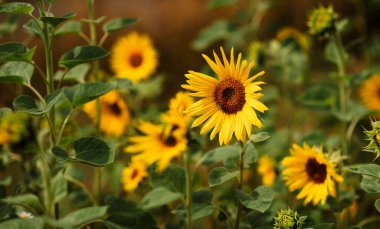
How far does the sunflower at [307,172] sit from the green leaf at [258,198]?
166mm

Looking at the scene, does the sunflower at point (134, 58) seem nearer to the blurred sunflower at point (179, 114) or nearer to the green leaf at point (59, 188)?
the blurred sunflower at point (179, 114)

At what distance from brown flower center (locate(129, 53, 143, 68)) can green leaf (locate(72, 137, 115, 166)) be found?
96 centimetres

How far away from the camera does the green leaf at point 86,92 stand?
1.26m

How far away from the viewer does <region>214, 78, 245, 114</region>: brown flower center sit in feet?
3.83

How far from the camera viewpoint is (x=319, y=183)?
1343 millimetres

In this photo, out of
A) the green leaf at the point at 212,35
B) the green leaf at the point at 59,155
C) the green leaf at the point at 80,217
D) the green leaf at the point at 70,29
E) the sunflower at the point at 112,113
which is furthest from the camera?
the green leaf at the point at 212,35

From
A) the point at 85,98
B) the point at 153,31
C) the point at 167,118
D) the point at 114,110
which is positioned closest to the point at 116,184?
the point at 114,110

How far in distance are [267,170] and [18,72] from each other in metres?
0.89

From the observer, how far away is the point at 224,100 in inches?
46.8

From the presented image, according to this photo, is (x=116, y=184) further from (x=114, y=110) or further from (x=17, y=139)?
(x=17, y=139)

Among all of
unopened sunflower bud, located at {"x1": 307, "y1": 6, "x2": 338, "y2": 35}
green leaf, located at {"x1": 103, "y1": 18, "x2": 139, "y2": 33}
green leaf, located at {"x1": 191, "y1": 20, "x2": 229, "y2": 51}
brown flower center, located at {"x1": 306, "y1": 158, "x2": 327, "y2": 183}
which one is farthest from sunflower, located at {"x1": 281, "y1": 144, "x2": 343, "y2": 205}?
green leaf, located at {"x1": 191, "y1": 20, "x2": 229, "y2": 51}

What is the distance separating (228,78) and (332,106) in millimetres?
673

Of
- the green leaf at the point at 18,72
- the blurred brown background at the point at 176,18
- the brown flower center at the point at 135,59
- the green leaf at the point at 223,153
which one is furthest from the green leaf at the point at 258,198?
the blurred brown background at the point at 176,18

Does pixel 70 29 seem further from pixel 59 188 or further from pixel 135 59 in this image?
pixel 135 59
